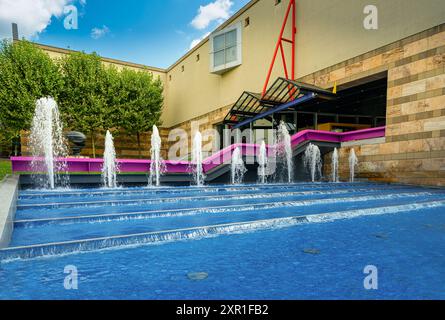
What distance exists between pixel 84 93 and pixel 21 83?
3664mm

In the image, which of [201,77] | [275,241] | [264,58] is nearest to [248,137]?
[264,58]

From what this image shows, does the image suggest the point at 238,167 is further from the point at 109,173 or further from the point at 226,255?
the point at 226,255

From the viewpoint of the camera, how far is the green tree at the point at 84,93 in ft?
62.7

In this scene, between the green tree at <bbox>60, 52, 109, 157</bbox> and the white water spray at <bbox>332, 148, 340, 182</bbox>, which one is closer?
the white water spray at <bbox>332, 148, 340, 182</bbox>

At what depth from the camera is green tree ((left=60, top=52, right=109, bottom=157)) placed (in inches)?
752

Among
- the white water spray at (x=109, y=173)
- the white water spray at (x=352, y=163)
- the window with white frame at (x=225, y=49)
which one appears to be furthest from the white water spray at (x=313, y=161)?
the window with white frame at (x=225, y=49)

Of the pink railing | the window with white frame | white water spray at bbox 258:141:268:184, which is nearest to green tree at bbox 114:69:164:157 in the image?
the window with white frame

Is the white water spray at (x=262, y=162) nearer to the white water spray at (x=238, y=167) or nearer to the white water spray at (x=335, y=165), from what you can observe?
the white water spray at (x=238, y=167)

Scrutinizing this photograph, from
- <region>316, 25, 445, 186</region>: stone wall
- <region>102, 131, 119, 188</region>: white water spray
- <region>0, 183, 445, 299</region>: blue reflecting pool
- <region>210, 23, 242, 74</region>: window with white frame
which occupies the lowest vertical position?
<region>0, 183, 445, 299</region>: blue reflecting pool


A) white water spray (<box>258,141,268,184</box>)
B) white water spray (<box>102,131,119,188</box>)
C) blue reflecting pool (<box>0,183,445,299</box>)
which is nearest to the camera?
blue reflecting pool (<box>0,183,445,299</box>)

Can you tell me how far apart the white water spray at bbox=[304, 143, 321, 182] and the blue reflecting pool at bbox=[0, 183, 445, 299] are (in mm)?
7721

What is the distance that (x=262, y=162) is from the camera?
11289 mm

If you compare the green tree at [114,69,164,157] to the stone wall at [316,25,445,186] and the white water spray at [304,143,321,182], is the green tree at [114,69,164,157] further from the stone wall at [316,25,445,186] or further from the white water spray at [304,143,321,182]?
the stone wall at [316,25,445,186]

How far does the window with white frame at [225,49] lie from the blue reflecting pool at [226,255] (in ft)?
53.9
